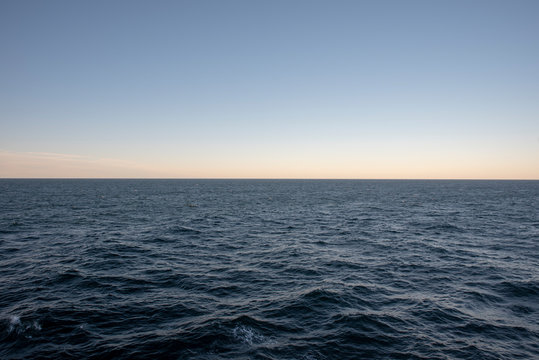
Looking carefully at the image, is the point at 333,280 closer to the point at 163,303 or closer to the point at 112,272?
the point at 163,303

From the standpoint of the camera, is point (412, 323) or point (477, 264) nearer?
point (412, 323)

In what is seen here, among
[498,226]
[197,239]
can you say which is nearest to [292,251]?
[197,239]

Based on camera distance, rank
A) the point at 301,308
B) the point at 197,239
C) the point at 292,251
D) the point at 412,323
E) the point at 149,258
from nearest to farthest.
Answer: the point at 412,323 → the point at 301,308 → the point at 149,258 → the point at 292,251 → the point at 197,239

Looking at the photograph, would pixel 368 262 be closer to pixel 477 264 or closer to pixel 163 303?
pixel 477 264

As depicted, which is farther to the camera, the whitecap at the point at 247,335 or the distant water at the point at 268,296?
the whitecap at the point at 247,335

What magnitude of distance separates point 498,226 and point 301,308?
46.0 metres

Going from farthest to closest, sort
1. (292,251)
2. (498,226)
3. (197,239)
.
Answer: (498,226), (197,239), (292,251)

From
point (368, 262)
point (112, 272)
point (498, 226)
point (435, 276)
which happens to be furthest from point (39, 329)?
point (498, 226)

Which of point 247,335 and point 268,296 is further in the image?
point 268,296

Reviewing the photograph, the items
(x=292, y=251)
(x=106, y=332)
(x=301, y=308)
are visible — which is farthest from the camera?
(x=292, y=251)

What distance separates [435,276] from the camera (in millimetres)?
24672

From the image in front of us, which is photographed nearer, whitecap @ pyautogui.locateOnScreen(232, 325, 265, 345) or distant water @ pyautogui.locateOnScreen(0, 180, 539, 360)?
distant water @ pyautogui.locateOnScreen(0, 180, 539, 360)

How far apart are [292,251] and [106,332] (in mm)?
20489

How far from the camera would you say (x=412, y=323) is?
17.0 m
